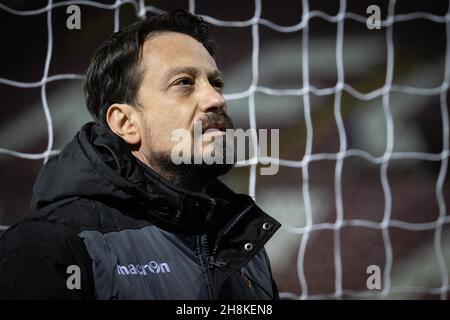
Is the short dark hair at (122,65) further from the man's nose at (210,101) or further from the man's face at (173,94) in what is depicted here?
the man's nose at (210,101)

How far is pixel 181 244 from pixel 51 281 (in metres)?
0.23

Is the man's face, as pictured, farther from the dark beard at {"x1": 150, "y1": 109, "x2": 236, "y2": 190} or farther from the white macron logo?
the white macron logo

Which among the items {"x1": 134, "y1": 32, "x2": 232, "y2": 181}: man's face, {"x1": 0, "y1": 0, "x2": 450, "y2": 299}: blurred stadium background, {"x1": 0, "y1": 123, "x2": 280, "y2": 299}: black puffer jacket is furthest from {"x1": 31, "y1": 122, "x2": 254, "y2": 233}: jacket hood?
{"x1": 0, "y1": 0, "x2": 450, "y2": 299}: blurred stadium background

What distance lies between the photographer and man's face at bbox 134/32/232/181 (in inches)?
42.7

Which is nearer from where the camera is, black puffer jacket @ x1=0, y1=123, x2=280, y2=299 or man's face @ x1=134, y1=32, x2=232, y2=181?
black puffer jacket @ x1=0, y1=123, x2=280, y2=299

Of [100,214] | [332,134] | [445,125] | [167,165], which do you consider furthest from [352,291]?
[100,214]

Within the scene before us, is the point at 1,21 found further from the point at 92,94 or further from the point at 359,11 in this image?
the point at 359,11

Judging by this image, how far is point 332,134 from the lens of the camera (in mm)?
2037

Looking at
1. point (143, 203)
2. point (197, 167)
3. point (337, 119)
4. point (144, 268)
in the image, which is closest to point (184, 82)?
point (197, 167)

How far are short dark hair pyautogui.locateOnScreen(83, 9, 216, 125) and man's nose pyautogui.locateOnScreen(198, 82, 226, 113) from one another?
0.40 ft

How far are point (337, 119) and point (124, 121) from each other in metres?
1.01

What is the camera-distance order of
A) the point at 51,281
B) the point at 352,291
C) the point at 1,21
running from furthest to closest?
the point at 352,291 → the point at 1,21 → the point at 51,281

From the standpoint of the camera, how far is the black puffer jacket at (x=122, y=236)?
0.80 meters

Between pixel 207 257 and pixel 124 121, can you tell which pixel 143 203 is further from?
pixel 124 121
